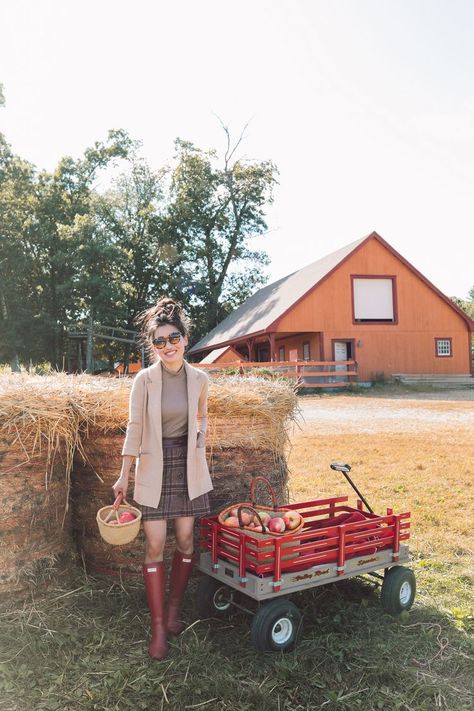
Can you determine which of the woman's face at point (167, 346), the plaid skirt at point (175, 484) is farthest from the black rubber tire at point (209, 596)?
the woman's face at point (167, 346)

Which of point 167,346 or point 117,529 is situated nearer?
point 117,529

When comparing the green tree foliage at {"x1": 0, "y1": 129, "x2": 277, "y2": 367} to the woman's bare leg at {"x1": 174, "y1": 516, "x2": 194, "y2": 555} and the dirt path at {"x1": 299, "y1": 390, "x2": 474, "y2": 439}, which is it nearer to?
the dirt path at {"x1": 299, "y1": 390, "x2": 474, "y2": 439}

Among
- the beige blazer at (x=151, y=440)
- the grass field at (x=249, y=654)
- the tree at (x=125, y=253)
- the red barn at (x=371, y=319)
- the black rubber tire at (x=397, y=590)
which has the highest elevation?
the tree at (x=125, y=253)

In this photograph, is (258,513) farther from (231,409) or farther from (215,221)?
(215,221)

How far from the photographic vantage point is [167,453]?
3943mm

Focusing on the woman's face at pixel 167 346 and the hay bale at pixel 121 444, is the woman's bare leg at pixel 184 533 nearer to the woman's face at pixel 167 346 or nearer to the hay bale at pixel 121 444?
the hay bale at pixel 121 444

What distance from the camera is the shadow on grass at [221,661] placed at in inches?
125

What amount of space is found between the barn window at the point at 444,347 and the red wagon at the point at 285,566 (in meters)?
26.8

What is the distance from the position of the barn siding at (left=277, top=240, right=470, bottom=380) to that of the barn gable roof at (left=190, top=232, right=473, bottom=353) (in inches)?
11.7

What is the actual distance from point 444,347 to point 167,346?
28184 mm

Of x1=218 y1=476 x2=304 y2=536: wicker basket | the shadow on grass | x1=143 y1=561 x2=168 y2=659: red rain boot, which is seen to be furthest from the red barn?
x1=143 y1=561 x2=168 y2=659: red rain boot

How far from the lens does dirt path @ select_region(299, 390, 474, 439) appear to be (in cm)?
1277

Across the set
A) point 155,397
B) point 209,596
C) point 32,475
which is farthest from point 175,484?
point 32,475

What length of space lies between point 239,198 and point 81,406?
42.4 meters
